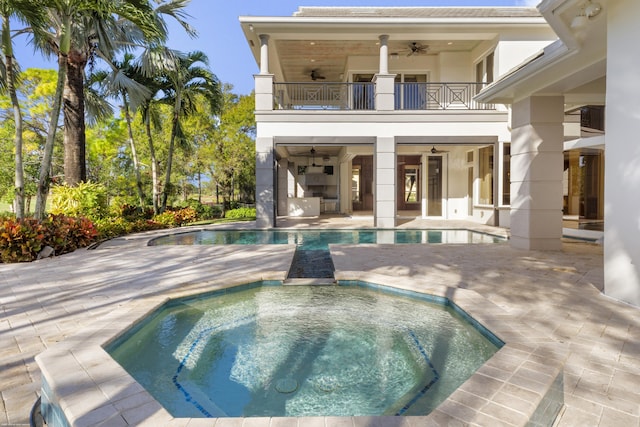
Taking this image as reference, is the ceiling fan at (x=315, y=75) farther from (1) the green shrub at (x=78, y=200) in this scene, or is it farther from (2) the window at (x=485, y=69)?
(1) the green shrub at (x=78, y=200)

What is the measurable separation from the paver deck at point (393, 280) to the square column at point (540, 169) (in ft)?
1.78

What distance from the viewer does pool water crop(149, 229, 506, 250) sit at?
10.1 metres

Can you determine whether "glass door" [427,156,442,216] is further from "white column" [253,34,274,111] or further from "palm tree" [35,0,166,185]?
"palm tree" [35,0,166,185]

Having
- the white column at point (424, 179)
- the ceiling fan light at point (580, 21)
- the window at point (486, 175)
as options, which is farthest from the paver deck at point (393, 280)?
the white column at point (424, 179)

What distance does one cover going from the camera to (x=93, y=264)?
22.5 ft

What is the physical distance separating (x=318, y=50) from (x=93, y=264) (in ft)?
36.7

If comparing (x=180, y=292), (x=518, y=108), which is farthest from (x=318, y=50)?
(x=180, y=292)

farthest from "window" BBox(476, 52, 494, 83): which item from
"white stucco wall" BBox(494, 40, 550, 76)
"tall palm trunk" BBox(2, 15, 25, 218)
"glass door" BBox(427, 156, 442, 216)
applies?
"tall palm trunk" BBox(2, 15, 25, 218)

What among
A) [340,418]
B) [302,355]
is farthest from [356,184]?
[340,418]

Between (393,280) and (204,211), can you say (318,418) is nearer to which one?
(393,280)

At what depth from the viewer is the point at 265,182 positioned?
12430mm

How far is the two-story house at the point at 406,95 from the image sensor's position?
12195 millimetres

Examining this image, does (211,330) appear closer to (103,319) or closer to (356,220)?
(103,319)

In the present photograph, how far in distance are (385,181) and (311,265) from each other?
261 inches
